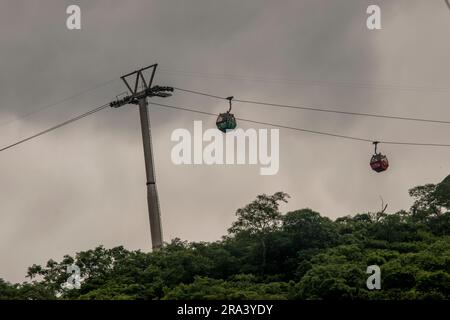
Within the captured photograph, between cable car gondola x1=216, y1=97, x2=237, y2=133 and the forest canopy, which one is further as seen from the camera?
cable car gondola x1=216, y1=97, x2=237, y2=133

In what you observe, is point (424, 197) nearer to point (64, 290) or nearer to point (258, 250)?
point (258, 250)

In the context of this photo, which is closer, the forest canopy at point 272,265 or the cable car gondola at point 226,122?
the forest canopy at point 272,265

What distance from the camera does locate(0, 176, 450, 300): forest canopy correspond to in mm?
46375

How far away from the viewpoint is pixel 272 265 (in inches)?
2233

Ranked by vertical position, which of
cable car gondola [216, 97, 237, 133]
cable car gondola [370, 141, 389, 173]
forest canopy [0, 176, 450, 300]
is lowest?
forest canopy [0, 176, 450, 300]

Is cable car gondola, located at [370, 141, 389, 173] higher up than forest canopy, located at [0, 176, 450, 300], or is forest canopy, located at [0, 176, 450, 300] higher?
cable car gondola, located at [370, 141, 389, 173]

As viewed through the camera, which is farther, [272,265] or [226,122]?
[272,265]

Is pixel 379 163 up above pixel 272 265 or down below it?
above

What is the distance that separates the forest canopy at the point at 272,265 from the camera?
46375mm

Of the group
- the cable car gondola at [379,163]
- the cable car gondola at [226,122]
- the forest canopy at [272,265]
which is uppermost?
the cable car gondola at [226,122]

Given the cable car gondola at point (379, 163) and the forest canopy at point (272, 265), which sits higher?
the cable car gondola at point (379, 163)

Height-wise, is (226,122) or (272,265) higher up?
(226,122)
